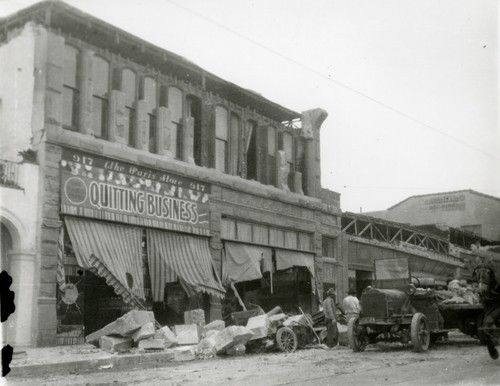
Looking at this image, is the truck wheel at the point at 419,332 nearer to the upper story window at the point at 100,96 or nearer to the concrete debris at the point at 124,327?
the concrete debris at the point at 124,327

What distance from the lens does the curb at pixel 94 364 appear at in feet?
36.1

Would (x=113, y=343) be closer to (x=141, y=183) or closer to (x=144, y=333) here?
(x=144, y=333)

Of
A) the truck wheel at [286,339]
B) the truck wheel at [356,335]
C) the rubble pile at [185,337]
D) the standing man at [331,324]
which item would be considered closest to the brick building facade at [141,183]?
the rubble pile at [185,337]

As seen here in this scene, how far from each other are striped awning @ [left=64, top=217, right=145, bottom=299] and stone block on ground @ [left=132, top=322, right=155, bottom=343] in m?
1.98

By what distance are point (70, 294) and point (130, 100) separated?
20.2 feet

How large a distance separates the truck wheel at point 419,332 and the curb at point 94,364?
228 inches

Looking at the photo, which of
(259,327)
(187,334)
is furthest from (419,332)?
(187,334)

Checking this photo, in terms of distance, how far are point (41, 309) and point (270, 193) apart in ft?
35.9

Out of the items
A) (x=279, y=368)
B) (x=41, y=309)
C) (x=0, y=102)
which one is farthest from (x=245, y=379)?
(x=0, y=102)

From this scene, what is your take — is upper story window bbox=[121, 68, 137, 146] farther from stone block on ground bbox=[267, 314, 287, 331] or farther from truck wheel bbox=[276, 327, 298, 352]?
truck wheel bbox=[276, 327, 298, 352]

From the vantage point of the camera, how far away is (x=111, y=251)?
16359 millimetres

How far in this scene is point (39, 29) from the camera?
1563 cm

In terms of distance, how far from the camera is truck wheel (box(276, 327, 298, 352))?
1570cm

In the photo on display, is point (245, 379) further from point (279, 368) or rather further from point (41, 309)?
point (41, 309)
